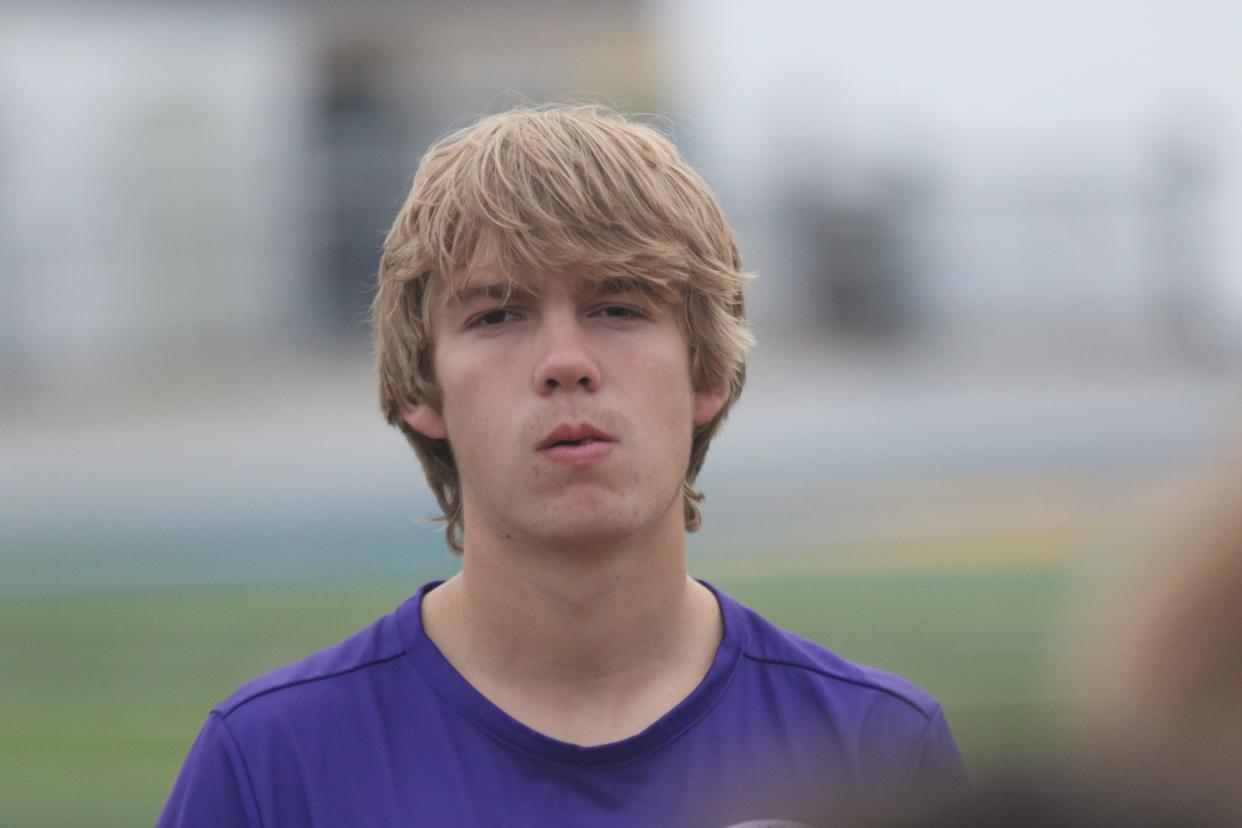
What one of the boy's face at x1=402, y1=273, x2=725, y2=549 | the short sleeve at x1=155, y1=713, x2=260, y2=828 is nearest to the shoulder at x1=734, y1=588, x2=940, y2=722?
the boy's face at x1=402, y1=273, x2=725, y2=549

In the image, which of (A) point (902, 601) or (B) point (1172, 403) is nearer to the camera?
(A) point (902, 601)

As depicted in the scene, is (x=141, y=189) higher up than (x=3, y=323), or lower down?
higher up

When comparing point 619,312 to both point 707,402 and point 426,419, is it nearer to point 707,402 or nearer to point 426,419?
point 707,402

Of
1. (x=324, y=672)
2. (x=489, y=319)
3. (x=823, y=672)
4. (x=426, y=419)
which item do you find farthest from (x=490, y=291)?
(x=823, y=672)

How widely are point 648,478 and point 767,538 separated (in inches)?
405

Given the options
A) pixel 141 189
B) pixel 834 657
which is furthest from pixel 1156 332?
pixel 834 657

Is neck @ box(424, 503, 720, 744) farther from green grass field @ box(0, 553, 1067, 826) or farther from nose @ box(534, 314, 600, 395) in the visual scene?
green grass field @ box(0, 553, 1067, 826)

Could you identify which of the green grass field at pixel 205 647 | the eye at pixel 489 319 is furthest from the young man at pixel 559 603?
the green grass field at pixel 205 647

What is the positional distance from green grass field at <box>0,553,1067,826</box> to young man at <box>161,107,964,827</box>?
4.61 metres

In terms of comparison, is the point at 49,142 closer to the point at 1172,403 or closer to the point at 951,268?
the point at 951,268

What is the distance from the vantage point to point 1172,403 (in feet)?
47.4

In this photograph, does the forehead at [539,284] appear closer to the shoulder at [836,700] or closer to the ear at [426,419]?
the ear at [426,419]

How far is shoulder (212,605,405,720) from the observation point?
8.32 feet

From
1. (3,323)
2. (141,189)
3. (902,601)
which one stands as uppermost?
(141,189)
